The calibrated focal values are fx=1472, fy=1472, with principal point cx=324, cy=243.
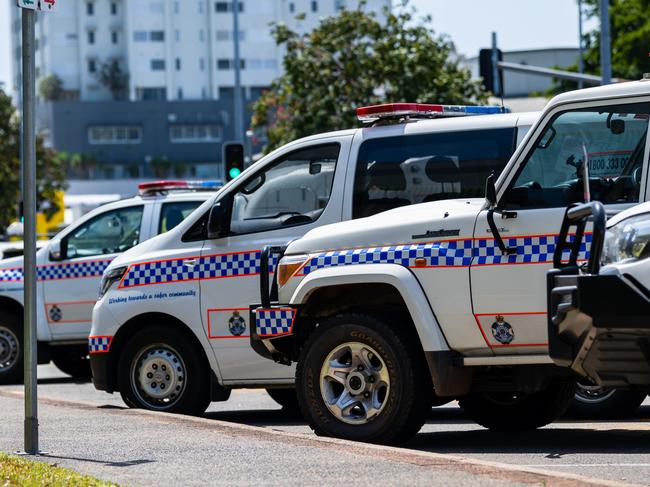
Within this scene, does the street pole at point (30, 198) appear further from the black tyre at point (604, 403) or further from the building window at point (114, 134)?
the building window at point (114, 134)

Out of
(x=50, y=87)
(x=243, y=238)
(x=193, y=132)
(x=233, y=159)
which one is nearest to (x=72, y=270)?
(x=243, y=238)

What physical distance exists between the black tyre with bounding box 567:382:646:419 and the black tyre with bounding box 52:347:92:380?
7.42 meters

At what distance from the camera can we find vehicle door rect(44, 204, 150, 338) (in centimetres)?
1588

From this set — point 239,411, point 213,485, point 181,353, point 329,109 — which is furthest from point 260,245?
point 329,109

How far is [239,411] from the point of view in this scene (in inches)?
533

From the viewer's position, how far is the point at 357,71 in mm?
35000

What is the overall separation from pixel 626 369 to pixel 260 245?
430cm

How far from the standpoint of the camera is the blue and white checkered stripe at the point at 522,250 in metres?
8.38

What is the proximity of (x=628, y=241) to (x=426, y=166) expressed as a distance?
3.64m

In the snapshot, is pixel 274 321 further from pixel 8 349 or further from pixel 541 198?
pixel 8 349

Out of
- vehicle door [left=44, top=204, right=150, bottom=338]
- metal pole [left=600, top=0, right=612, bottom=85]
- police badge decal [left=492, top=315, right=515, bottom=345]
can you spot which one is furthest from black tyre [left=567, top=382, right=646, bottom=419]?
metal pole [left=600, top=0, right=612, bottom=85]

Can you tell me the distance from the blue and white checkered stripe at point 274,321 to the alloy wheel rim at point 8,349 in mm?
7879

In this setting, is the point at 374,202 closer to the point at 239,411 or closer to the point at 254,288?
the point at 254,288

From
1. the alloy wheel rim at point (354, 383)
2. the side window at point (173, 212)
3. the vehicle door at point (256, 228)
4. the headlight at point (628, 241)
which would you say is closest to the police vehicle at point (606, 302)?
the headlight at point (628, 241)
